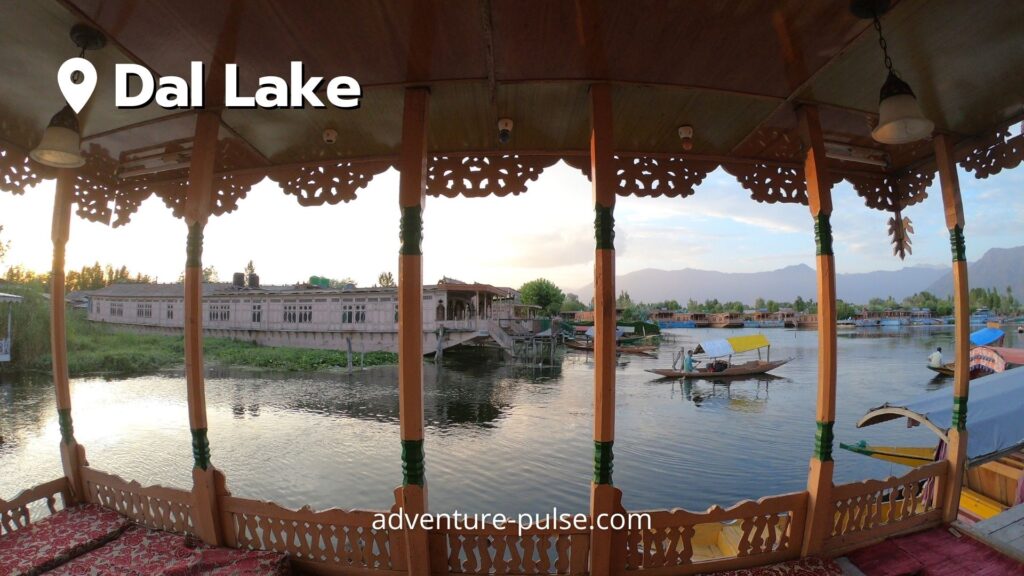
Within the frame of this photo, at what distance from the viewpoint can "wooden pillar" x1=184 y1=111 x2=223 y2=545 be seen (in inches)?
95.3

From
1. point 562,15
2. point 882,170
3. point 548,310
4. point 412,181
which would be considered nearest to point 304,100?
point 412,181

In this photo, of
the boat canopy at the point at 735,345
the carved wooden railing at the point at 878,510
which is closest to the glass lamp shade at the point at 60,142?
the carved wooden railing at the point at 878,510

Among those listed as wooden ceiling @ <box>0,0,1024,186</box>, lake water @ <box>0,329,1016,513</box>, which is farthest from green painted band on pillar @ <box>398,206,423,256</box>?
lake water @ <box>0,329,1016,513</box>

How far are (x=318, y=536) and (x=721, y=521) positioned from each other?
223 centimetres

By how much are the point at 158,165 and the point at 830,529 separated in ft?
17.0

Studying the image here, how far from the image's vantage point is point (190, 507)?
2.51m

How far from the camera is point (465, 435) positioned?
553 inches

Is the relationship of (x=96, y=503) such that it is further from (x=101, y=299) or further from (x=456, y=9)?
(x=101, y=299)

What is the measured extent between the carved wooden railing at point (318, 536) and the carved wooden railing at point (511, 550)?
21 centimetres

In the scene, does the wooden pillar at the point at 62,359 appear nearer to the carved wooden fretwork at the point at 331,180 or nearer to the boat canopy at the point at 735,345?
the carved wooden fretwork at the point at 331,180

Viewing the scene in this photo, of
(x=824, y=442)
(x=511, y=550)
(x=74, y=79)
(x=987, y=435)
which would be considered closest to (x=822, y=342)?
(x=824, y=442)

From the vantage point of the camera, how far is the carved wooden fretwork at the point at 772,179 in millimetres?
3186

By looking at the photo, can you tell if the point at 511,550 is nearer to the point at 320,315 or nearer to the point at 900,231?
the point at 900,231

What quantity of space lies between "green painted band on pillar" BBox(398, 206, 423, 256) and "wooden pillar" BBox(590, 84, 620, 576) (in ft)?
3.05
